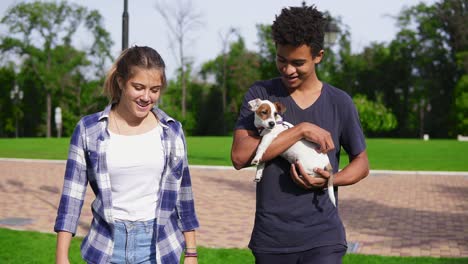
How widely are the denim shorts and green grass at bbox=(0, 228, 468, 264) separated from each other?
14.7 feet

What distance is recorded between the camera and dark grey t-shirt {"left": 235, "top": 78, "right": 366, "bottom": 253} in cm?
275

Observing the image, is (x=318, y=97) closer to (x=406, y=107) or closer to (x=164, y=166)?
(x=164, y=166)

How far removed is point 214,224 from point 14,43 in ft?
203

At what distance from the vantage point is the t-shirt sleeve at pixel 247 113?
9.69 ft

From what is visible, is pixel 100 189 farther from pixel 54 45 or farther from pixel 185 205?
pixel 54 45

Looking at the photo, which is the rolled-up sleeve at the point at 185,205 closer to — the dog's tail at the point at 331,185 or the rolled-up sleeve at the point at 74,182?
the rolled-up sleeve at the point at 74,182

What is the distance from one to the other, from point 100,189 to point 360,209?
9.94 metres

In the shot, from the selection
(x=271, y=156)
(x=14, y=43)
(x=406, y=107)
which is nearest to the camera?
(x=271, y=156)

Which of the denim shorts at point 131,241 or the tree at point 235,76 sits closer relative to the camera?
the denim shorts at point 131,241

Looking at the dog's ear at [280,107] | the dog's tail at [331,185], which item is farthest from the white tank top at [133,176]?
the dog's tail at [331,185]

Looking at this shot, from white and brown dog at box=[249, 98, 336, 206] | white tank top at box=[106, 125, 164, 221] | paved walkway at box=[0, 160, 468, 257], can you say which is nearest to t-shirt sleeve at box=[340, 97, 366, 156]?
white and brown dog at box=[249, 98, 336, 206]

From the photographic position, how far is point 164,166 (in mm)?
2918

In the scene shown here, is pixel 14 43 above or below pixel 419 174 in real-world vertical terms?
above

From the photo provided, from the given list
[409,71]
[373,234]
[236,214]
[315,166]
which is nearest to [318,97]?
[315,166]
